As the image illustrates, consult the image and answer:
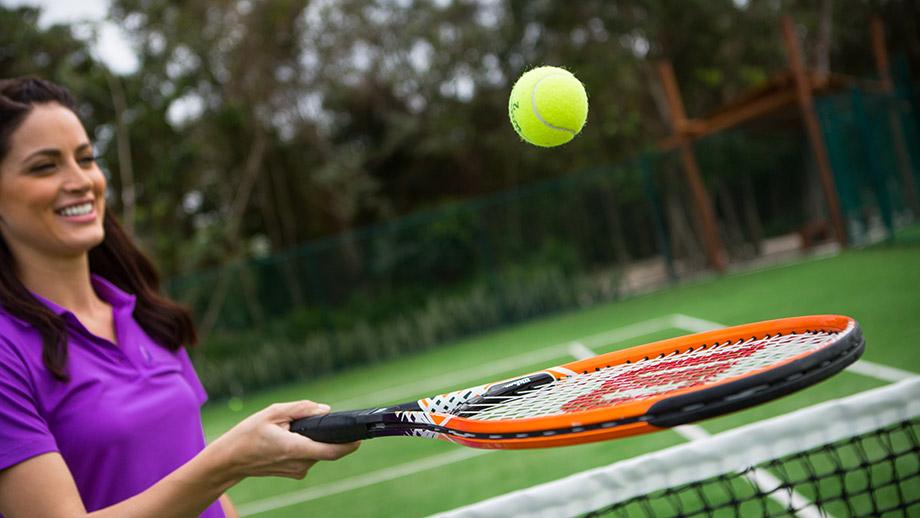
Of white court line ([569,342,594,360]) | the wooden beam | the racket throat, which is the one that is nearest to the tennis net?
the racket throat

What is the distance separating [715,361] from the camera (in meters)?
1.65

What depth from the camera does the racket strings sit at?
5.01ft

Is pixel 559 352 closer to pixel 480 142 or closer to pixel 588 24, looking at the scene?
pixel 588 24

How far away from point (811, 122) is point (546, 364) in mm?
4908

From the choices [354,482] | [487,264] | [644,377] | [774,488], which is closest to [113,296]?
[644,377]

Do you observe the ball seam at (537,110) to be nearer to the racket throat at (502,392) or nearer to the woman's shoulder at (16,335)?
the racket throat at (502,392)

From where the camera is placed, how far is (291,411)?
1360 millimetres

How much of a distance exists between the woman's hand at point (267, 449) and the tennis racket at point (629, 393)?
4 centimetres

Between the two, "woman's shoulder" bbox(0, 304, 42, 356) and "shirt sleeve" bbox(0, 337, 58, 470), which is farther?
"woman's shoulder" bbox(0, 304, 42, 356)

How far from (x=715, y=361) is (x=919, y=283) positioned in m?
5.88

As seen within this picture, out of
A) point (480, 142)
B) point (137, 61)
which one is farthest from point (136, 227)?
point (480, 142)

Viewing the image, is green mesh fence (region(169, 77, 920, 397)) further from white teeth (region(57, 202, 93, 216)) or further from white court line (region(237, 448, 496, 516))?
white teeth (region(57, 202, 93, 216))

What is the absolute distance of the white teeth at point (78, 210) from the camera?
4.94 feet

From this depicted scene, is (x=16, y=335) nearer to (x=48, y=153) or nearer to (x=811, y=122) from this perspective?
(x=48, y=153)
